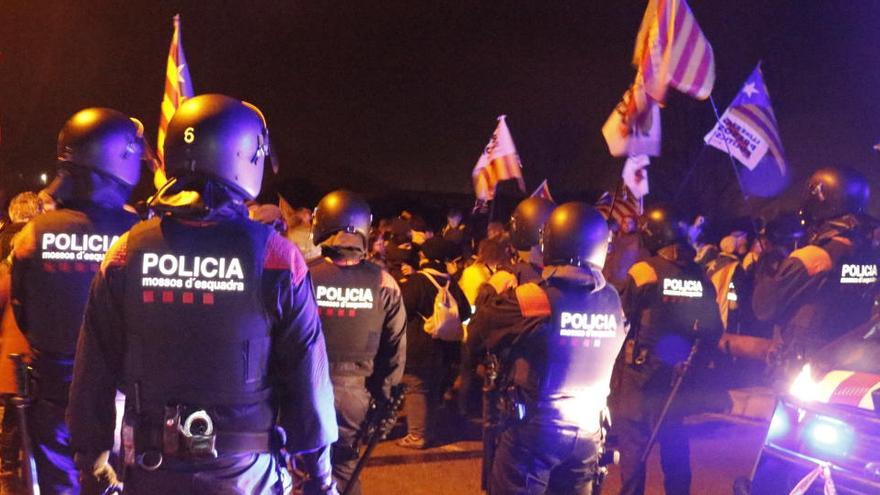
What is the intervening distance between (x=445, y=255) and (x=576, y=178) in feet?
78.6

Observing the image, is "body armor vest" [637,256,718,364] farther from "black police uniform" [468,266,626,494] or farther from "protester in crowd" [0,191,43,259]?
"protester in crowd" [0,191,43,259]

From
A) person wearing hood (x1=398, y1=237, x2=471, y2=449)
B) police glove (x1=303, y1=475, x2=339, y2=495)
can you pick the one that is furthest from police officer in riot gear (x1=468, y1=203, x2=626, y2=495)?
person wearing hood (x1=398, y1=237, x2=471, y2=449)

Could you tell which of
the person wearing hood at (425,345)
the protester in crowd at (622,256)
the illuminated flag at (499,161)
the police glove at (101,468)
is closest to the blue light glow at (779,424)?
the police glove at (101,468)

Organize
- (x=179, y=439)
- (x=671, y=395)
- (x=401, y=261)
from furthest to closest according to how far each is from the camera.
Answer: (x=401, y=261) < (x=671, y=395) < (x=179, y=439)

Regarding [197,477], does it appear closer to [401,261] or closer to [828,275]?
[828,275]

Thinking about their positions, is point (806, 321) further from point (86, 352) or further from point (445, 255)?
point (86, 352)

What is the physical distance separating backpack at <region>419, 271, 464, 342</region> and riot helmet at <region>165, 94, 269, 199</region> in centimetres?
410

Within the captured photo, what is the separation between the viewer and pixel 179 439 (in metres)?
2.74

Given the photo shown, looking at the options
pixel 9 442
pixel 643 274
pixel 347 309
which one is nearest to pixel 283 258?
pixel 347 309

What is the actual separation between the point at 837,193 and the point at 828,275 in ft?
2.44

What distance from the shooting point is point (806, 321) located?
6.06m

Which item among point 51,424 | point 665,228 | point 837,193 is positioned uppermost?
point 837,193

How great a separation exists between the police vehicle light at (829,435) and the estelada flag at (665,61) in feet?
18.9

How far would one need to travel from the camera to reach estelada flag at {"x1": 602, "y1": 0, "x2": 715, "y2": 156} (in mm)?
8602
